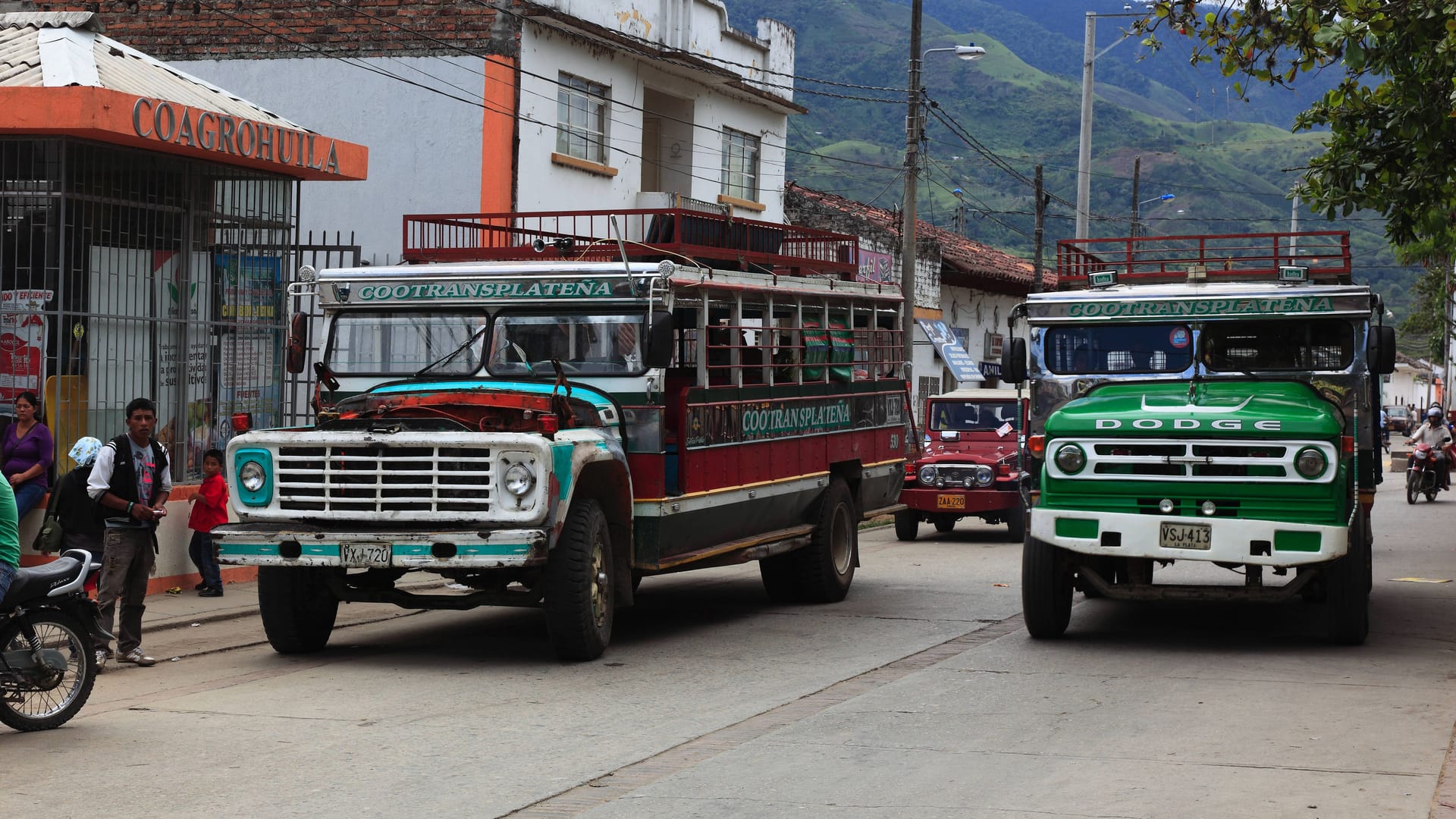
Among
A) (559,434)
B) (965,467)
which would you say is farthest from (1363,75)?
(965,467)

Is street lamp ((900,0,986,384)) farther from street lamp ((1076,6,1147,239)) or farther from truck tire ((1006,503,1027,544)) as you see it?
street lamp ((1076,6,1147,239))

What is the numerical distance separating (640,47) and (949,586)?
444 inches

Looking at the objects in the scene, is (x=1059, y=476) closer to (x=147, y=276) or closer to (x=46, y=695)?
(x=46, y=695)

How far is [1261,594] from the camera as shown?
1155cm

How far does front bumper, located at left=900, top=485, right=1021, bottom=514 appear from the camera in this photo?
22062mm

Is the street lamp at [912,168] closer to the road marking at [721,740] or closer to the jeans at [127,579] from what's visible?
the road marking at [721,740]

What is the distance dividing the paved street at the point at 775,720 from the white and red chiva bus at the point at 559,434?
65cm

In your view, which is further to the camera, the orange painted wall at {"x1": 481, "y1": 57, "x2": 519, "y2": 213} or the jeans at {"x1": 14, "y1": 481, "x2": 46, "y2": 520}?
the orange painted wall at {"x1": 481, "y1": 57, "x2": 519, "y2": 213}

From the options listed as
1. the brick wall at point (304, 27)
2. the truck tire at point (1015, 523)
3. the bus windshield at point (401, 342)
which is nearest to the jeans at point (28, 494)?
the bus windshield at point (401, 342)

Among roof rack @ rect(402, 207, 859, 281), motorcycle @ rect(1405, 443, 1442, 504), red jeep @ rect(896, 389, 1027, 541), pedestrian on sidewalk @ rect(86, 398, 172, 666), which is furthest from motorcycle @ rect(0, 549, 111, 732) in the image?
motorcycle @ rect(1405, 443, 1442, 504)

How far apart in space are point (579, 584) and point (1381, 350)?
604 cm

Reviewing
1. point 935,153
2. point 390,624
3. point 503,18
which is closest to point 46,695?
point 390,624

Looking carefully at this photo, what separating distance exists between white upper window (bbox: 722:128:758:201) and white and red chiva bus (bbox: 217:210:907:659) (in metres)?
13.7

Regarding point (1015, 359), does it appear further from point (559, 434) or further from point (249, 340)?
point (249, 340)
